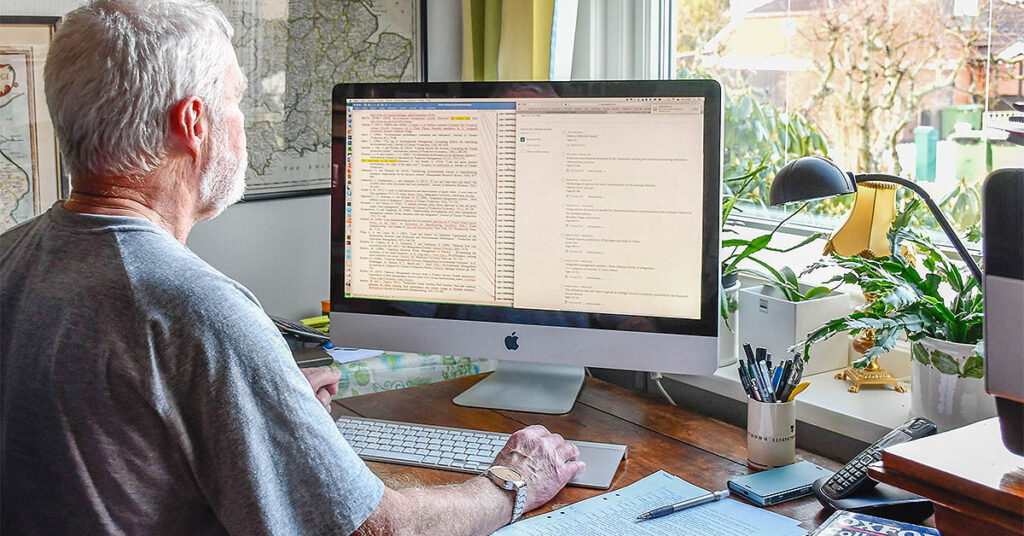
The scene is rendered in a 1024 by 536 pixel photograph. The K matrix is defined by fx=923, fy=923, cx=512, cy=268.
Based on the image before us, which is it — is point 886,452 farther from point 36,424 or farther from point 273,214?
point 273,214

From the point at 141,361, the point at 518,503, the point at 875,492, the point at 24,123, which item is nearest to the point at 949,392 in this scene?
the point at 875,492

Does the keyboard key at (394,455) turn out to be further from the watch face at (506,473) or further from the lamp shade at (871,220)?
the lamp shade at (871,220)

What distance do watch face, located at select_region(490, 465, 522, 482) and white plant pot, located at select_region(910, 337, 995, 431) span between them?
1.87 ft

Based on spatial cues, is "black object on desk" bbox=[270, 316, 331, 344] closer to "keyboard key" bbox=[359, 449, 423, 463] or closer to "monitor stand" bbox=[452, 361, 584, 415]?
"monitor stand" bbox=[452, 361, 584, 415]

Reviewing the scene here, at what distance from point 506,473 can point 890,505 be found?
46cm

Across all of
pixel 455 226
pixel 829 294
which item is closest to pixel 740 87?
pixel 829 294

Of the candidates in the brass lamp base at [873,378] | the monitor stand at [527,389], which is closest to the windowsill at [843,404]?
the brass lamp base at [873,378]

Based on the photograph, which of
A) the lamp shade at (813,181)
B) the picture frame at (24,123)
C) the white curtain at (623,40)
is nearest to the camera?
the lamp shade at (813,181)

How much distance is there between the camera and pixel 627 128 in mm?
1415

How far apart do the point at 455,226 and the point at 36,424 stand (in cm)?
74

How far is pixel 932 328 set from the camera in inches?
48.8

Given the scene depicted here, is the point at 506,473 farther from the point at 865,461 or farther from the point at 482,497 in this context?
the point at 865,461

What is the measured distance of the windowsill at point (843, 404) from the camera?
1.33 meters

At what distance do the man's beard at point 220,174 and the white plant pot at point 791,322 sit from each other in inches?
35.0
